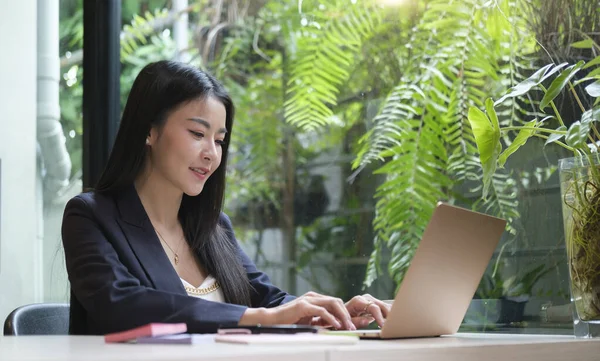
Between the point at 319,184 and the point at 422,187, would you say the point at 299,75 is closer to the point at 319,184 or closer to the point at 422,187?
→ the point at 319,184

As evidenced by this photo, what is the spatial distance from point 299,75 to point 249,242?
731mm

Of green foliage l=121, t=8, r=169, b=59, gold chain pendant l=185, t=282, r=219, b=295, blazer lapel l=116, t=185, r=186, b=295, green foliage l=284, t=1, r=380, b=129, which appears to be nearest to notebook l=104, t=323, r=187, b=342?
blazer lapel l=116, t=185, r=186, b=295

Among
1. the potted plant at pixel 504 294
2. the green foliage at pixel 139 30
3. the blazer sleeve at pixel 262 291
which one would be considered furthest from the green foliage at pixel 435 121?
the green foliage at pixel 139 30

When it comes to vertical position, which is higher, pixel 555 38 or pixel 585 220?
pixel 555 38

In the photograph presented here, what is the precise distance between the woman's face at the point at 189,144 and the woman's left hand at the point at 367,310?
1.80 feet

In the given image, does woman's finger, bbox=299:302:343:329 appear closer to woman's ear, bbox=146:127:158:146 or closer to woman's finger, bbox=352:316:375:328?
woman's finger, bbox=352:316:375:328

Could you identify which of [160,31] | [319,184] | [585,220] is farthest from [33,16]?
[585,220]

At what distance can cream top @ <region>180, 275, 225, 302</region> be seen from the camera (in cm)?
→ 202

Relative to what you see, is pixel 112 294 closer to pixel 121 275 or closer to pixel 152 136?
pixel 121 275

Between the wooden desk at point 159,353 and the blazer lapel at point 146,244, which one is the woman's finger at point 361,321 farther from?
the wooden desk at point 159,353

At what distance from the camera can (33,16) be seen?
314cm

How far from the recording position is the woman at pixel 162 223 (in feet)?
5.49

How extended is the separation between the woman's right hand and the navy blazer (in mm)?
41

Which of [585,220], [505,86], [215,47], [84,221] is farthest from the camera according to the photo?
[215,47]
